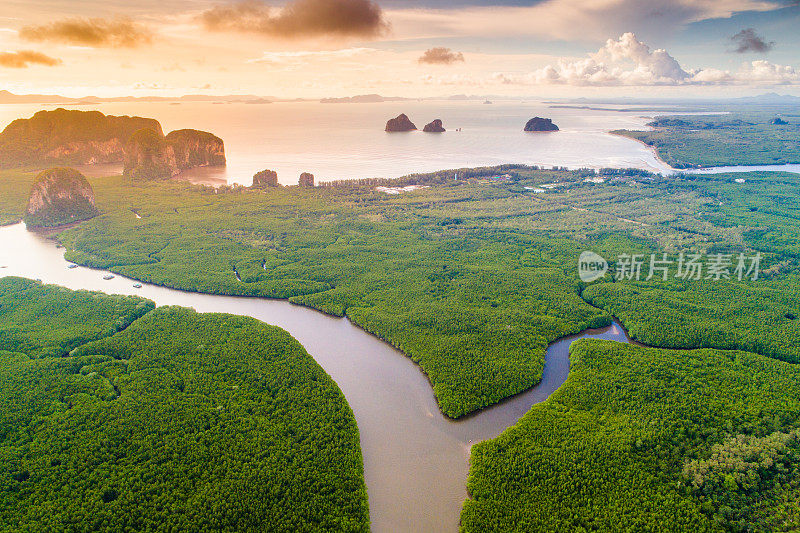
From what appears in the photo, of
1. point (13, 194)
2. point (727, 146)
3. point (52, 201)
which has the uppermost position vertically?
point (727, 146)

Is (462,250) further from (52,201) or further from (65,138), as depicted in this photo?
(65,138)

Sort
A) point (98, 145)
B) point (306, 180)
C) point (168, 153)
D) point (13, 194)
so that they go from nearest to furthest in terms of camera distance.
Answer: point (13, 194) < point (306, 180) < point (168, 153) < point (98, 145)

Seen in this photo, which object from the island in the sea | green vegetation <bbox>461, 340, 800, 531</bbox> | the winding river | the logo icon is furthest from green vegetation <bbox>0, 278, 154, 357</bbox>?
the island in the sea

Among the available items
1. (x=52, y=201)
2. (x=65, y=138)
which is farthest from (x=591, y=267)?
(x=65, y=138)

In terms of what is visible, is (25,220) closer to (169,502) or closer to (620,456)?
(169,502)

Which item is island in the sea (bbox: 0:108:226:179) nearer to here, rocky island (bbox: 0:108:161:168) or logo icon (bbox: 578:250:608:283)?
rocky island (bbox: 0:108:161:168)

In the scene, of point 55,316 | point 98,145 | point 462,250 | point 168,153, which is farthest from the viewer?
point 98,145
